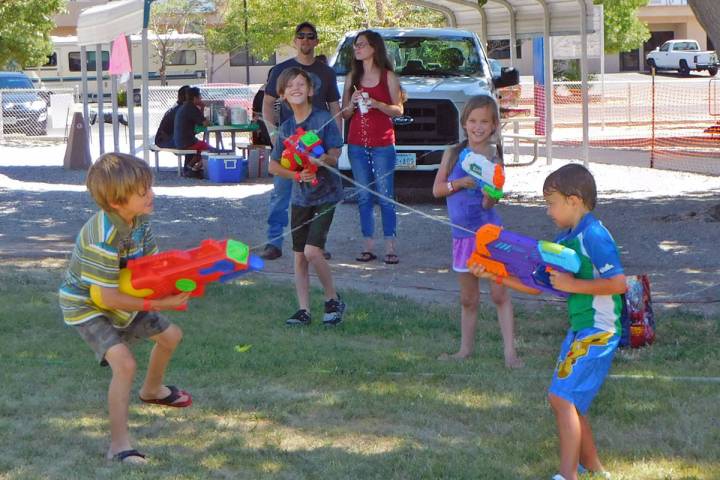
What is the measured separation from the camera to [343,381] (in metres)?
5.34

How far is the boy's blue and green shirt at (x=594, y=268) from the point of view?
379cm

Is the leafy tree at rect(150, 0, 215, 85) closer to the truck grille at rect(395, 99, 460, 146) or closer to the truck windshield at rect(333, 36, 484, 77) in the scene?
the truck windshield at rect(333, 36, 484, 77)

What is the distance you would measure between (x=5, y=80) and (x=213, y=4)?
16.0 metres

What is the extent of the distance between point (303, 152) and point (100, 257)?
2431 millimetres

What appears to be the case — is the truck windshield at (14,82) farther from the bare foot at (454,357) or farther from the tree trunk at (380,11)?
the bare foot at (454,357)

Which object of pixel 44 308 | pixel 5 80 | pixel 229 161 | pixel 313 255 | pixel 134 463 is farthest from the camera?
pixel 5 80

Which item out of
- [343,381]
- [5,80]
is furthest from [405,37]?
[5,80]

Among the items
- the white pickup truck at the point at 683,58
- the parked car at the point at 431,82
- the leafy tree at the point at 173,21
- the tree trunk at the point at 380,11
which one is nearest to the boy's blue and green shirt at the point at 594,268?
the parked car at the point at 431,82

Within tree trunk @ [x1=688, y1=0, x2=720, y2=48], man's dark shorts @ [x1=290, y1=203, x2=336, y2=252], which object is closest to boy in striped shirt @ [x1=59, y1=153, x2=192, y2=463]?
man's dark shorts @ [x1=290, y1=203, x2=336, y2=252]

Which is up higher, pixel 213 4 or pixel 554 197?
pixel 213 4

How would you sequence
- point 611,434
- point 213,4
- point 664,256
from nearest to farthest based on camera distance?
1. point 611,434
2. point 664,256
3. point 213,4

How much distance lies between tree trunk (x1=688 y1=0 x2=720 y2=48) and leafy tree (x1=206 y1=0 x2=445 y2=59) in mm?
17322

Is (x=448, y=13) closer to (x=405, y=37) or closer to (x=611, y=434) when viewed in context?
(x=405, y=37)

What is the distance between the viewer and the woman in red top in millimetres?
8438
